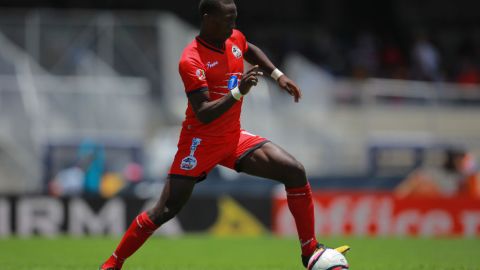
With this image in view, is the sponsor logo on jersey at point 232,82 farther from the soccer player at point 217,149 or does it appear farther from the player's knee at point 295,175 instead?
the player's knee at point 295,175

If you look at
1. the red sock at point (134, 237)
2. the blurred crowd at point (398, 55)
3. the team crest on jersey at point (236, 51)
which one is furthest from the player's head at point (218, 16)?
the blurred crowd at point (398, 55)

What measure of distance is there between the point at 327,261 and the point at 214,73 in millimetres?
1982

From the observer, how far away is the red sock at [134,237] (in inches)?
351

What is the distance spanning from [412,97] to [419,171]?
158cm

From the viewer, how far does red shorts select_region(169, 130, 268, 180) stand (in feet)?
29.0

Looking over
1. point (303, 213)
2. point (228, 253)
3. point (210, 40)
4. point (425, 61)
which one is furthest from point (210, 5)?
point (425, 61)

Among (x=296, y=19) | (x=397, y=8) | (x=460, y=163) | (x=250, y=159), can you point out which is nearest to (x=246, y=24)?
(x=296, y=19)

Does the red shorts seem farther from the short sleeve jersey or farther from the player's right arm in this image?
the player's right arm

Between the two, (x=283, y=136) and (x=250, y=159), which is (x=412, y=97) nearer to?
(x=283, y=136)

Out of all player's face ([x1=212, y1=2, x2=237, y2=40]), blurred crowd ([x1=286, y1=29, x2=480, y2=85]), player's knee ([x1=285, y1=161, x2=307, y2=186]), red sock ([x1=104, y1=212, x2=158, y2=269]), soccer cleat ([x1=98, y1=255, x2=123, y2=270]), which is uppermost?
player's face ([x1=212, y1=2, x2=237, y2=40])

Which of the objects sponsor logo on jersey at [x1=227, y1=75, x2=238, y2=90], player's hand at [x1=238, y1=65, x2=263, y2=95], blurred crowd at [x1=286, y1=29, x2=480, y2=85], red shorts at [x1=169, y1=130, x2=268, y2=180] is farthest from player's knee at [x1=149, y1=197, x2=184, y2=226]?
blurred crowd at [x1=286, y1=29, x2=480, y2=85]

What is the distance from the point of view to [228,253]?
14008mm

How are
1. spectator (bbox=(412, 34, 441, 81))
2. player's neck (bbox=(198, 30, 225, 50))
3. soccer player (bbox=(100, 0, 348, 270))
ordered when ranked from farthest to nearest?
1. spectator (bbox=(412, 34, 441, 81))
2. player's neck (bbox=(198, 30, 225, 50))
3. soccer player (bbox=(100, 0, 348, 270))

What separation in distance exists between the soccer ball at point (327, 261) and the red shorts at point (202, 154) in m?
1.16
